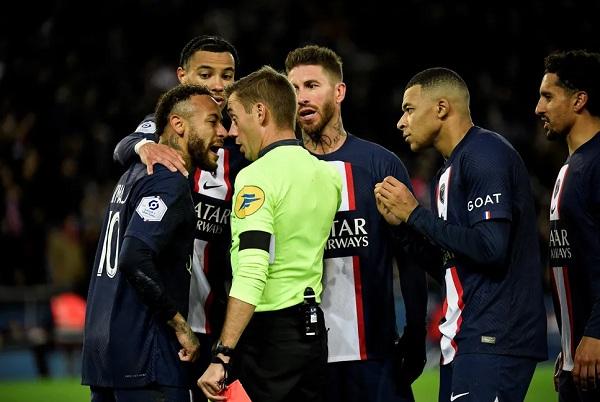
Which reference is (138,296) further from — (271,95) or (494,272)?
(494,272)

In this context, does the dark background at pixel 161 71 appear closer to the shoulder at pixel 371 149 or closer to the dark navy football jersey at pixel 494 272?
the shoulder at pixel 371 149

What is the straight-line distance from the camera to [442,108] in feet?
16.4

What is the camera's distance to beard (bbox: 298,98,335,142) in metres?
5.58

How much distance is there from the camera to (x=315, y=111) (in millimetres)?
5586

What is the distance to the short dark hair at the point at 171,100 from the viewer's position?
4.86 m

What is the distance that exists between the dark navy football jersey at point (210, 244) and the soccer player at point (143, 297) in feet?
2.48

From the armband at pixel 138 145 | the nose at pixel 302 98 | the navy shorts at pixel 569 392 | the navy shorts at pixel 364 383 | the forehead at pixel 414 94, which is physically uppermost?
the nose at pixel 302 98

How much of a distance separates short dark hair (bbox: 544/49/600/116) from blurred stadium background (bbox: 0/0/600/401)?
7.14m

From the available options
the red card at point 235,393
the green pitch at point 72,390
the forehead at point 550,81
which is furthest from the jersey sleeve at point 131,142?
the green pitch at point 72,390

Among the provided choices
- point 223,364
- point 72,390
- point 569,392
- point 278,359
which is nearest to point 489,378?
point 569,392

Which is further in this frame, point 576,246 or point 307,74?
point 307,74

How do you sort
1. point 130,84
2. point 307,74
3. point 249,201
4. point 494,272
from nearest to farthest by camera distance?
point 249,201 < point 494,272 < point 307,74 < point 130,84

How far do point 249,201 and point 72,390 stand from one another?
249 inches

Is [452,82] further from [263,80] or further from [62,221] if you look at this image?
[62,221]
